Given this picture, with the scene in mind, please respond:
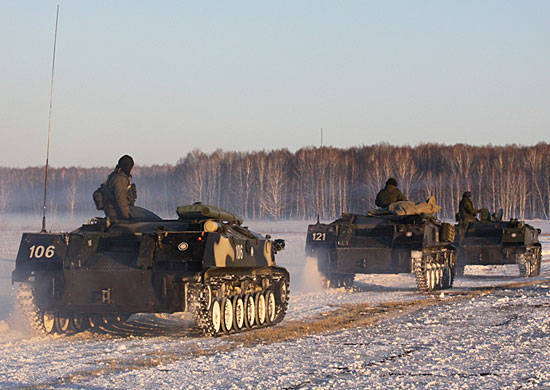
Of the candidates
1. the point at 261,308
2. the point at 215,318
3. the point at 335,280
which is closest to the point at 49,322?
the point at 215,318

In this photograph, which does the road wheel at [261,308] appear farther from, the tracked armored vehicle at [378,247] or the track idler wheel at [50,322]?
the tracked armored vehicle at [378,247]

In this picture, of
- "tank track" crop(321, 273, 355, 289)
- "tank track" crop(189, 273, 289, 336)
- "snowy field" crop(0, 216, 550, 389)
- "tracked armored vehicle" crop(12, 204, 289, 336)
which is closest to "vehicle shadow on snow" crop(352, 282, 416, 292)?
"tank track" crop(321, 273, 355, 289)

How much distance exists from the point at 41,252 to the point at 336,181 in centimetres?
7696

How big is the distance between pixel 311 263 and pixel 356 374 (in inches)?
488

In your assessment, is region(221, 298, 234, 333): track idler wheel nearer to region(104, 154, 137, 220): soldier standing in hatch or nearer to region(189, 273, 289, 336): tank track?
region(189, 273, 289, 336): tank track

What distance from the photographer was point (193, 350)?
10656 mm

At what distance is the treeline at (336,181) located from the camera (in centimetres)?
8231

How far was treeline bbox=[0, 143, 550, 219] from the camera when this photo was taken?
82.3 metres

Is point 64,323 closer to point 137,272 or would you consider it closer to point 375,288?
point 137,272

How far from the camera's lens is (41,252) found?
1217 centimetres

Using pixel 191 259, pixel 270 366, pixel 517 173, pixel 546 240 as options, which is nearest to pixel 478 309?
pixel 191 259

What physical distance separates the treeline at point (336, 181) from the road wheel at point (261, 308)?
63.3 meters

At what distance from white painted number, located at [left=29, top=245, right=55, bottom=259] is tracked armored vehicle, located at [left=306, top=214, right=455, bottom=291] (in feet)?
31.5

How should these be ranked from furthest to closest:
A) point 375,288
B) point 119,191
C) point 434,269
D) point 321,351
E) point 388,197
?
point 375,288 → point 388,197 → point 434,269 → point 119,191 → point 321,351
